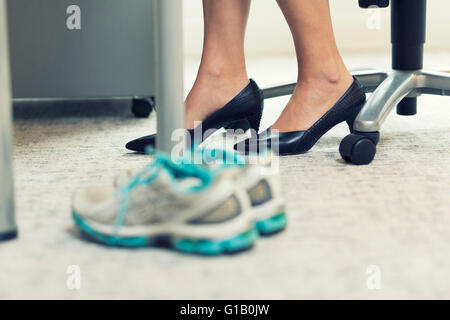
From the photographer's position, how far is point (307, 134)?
119 centimetres

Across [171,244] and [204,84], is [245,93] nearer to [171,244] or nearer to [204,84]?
[204,84]

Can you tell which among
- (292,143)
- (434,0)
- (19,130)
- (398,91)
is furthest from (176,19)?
(434,0)

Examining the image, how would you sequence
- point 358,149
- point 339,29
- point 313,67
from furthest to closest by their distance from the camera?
point 339,29
point 313,67
point 358,149

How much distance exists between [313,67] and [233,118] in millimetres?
186

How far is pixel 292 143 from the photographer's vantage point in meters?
1.18

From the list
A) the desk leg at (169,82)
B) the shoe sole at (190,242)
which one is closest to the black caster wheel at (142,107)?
the desk leg at (169,82)

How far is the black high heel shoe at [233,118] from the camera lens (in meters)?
1.23

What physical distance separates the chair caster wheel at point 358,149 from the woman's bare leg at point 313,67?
98 millimetres

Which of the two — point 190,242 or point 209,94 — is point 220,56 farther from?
point 190,242

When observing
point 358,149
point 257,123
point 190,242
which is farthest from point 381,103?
point 190,242

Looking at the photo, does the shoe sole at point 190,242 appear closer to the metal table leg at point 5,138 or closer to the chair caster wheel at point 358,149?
the metal table leg at point 5,138

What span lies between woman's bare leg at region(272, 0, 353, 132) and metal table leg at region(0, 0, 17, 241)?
58 cm

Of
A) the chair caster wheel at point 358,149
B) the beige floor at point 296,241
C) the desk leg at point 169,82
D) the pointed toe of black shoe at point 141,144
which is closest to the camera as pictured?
the beige floor at point 296,241
